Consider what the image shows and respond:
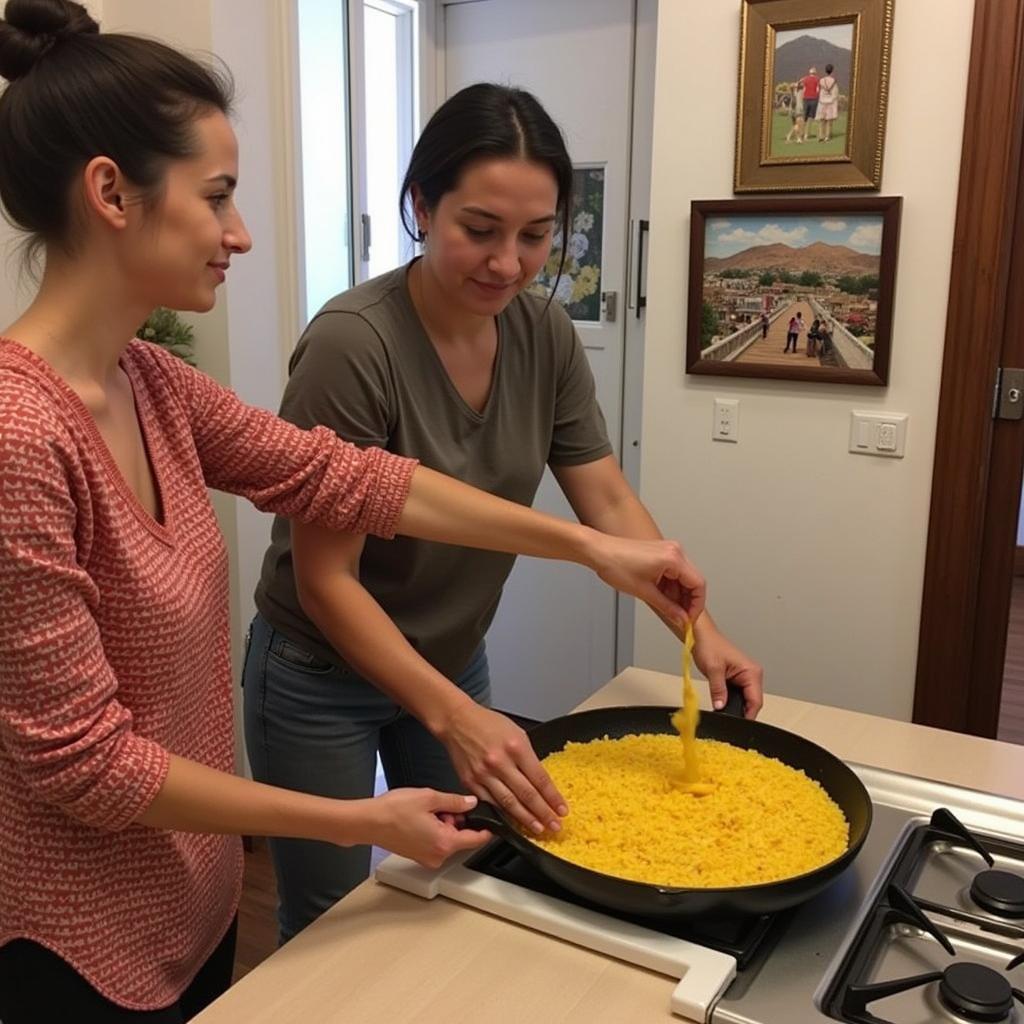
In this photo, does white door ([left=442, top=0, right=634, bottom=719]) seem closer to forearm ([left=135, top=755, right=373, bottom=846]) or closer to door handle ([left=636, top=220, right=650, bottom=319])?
door handle ([left=636, top=220, right=650, bottom=319])

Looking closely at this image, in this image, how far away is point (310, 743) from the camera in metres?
1.41

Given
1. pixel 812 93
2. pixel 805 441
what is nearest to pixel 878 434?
pixel 805 441

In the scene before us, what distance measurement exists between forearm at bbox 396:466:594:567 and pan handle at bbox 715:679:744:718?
26cm

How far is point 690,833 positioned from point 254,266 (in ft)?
6.10

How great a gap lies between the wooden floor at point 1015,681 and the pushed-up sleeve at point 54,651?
2.51 metres

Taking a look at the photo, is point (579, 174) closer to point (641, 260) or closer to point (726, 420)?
point (641, 260)

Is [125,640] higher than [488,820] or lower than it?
higher

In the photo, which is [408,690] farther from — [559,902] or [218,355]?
[218,355]

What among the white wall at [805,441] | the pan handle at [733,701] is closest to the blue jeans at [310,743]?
the pan handle at [733,701]

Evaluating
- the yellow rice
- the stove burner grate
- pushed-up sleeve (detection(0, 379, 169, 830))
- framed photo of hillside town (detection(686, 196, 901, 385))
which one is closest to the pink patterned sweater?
pushed-up sleeve (detection(0, 379, 169, 830))

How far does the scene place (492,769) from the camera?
1073 mm

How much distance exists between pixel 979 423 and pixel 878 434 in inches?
8.0

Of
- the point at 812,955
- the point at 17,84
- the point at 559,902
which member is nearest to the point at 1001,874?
the point at 812,955

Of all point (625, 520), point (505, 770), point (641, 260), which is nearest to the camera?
point (505, 770)
